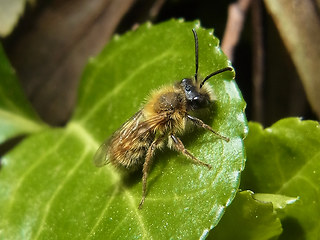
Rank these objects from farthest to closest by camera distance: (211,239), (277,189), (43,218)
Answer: (43,218)
(277,189)
(211,239)

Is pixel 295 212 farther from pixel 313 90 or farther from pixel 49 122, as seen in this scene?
pixel 49 122

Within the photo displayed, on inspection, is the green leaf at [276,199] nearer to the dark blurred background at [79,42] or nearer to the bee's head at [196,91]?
the bee's head at [196,91]

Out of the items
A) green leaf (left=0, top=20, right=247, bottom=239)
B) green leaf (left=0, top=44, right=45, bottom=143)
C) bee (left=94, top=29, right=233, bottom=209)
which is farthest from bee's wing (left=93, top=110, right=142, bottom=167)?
green leaf (left=0, top=44, right=45, bottom=143)

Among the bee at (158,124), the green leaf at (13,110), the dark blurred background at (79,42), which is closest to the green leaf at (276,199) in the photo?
the bee at (158,124)

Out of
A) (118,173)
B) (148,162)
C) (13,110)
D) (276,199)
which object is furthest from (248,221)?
(13,110)

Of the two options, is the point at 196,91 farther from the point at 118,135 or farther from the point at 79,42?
the point at 79,42

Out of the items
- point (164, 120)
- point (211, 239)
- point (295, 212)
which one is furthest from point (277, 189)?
point (164, 120)
